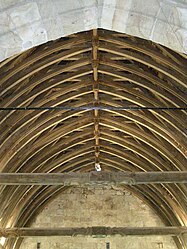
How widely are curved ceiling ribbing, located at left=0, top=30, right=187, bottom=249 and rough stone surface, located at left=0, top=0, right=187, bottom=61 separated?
18.3 ft

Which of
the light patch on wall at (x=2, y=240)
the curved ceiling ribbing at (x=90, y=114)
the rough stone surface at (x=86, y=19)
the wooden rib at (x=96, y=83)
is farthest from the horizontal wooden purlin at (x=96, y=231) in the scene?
the rough stone surface at (x=86, y=19)

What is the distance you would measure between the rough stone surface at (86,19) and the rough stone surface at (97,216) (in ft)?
49.5

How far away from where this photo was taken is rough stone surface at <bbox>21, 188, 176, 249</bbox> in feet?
57.0

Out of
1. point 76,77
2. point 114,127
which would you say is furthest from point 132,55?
point 114,127

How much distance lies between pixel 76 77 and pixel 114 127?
9.89 feet

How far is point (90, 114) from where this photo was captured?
13648 millimetres

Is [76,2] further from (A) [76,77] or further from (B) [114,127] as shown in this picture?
(B) [114,127]

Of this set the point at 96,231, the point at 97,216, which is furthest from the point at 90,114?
the point at 97,216

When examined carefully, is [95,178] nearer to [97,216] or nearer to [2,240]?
[2,240]

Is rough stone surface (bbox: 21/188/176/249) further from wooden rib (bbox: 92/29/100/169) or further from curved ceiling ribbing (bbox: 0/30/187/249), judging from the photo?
wooden rib (bbox: 92/29/100/169)

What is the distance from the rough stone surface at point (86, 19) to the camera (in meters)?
3.17

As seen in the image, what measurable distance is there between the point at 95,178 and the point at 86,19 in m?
6.79

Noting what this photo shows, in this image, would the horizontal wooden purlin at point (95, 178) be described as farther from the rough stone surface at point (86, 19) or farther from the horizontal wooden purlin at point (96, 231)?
the rough stone surface at point (86, 19)

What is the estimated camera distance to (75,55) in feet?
35.9
